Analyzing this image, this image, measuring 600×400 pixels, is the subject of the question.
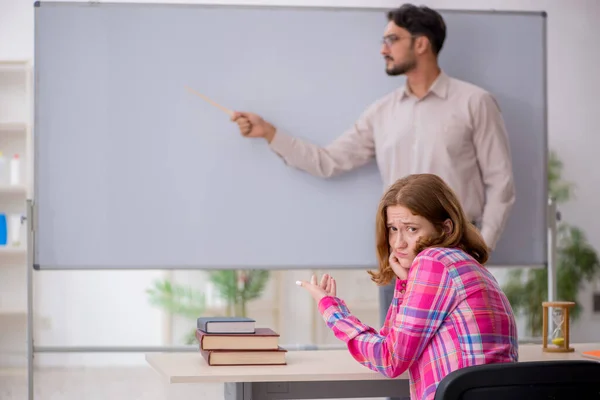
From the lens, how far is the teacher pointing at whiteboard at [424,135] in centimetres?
335

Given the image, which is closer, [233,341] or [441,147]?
[233,341]

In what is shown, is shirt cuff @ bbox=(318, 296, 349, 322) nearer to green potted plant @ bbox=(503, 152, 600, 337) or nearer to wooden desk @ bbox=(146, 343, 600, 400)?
wooden desk @ bbox=(146, 343, 600, 400)

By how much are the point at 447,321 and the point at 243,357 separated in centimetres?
54

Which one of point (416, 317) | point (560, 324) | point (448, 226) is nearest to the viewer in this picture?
point (416, 317)

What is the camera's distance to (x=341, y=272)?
614 cm

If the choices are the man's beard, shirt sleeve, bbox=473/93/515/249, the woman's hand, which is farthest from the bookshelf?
the woman's hand

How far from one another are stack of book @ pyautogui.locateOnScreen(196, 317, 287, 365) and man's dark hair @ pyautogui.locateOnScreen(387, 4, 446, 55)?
1.82 meters

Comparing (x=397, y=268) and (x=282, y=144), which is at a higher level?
(x=282, y=144)

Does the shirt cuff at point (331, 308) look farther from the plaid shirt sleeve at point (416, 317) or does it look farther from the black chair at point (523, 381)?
the black chair at point (523, 381)

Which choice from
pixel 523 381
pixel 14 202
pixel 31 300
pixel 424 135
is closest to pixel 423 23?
pixel 424 135

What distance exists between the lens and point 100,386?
5449 mm

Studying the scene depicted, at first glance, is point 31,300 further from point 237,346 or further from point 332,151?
point 237,346

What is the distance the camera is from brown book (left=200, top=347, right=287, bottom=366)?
197 centimetres

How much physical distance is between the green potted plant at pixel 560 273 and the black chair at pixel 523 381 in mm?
4285
